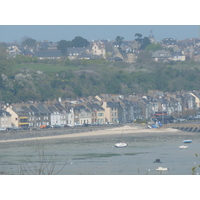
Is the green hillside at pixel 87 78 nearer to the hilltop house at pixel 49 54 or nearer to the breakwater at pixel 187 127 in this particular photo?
the hilltop house at pixel 49 54

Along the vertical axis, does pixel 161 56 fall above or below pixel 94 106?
above

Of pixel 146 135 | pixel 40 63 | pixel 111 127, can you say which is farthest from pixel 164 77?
pixel 146 135

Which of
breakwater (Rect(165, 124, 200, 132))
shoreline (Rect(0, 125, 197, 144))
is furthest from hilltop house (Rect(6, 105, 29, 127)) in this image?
breakwater (Rect(165, 124, 200, 132))

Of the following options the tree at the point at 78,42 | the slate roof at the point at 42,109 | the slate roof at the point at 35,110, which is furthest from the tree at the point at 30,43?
the slate roof at the point at 35,110

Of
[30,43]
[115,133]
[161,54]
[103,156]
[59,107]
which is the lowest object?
[103,156]

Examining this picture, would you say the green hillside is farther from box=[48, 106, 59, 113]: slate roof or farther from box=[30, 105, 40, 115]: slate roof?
box=[30, 105, 40, 115]: slate roof

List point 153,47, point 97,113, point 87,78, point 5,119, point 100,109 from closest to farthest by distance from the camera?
point 5,119
point 97,113
point 100,109
point 87,78
point 153,47

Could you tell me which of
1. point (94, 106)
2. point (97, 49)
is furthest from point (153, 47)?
point (94, 106)

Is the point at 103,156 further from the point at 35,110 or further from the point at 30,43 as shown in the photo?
the point at 30,43

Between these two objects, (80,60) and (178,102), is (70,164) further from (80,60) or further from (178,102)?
(80,60)
